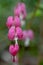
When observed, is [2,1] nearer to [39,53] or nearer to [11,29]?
[11,29]

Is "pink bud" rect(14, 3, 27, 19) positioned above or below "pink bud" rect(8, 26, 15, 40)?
above

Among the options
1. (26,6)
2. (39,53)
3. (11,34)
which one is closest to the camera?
(11,34)

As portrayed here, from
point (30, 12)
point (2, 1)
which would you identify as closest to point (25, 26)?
point (30, 12)

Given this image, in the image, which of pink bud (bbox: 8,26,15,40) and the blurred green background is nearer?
pink bud (bbox: 8,26,15,40)

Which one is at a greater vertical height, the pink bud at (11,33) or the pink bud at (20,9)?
the pink bud at (20,9)

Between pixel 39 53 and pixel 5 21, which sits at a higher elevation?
pixel 5 21

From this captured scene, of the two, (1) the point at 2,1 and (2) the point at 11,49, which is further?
(1) the point at 2,1

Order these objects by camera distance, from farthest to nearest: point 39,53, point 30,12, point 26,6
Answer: point 39,53, point 30,12, point 26,6

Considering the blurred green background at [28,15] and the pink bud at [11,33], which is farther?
the blurred green background at [28,15]

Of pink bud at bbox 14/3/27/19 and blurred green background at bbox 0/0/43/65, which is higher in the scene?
pink bud at bbox 14/3/27/19

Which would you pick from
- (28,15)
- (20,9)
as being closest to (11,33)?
(20,9)

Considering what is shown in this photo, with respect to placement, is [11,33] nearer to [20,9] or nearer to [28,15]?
[20,9]
